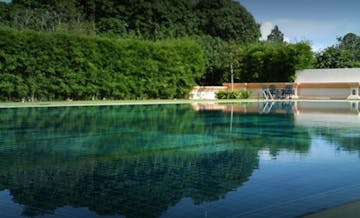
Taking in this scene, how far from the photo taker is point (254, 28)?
5522cm

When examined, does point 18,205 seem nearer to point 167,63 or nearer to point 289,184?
point 289,184

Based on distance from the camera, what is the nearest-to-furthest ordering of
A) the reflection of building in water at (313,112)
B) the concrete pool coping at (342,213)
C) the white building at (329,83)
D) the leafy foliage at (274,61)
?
the concrete pool coping at (342,213) < the reflection of building in water at (313,112) < the white building at (329,83) < the leafy foliage at (274,61)

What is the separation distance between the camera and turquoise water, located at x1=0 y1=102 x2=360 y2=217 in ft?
17.7

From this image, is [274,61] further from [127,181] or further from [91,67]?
[127,181]

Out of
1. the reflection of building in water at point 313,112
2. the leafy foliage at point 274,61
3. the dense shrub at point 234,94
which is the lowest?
the reflection of building in water at point 313,112

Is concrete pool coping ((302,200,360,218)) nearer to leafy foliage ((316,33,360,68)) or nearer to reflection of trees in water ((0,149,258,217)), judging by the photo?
reflection of trees in water ((0,149,258,217))

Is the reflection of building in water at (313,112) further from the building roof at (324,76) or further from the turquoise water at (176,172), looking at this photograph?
the building roof at (324,76)

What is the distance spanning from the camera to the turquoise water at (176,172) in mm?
5402

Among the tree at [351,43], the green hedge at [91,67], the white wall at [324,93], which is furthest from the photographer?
the tree at [351,43]

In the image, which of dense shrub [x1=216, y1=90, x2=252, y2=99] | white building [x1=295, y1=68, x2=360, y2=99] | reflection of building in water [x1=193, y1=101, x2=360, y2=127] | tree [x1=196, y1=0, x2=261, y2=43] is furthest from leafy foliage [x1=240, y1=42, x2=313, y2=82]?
reflection of building in water [x1=193, y1=101, x2=360, y2=127]

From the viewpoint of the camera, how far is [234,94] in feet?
119

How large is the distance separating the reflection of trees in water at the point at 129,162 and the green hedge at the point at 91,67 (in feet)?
A: 42.8

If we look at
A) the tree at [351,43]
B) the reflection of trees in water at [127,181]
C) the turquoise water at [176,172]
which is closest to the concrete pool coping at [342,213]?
the turquoise water at [176,172]

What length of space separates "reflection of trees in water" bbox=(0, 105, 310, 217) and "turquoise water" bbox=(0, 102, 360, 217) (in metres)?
0.01
